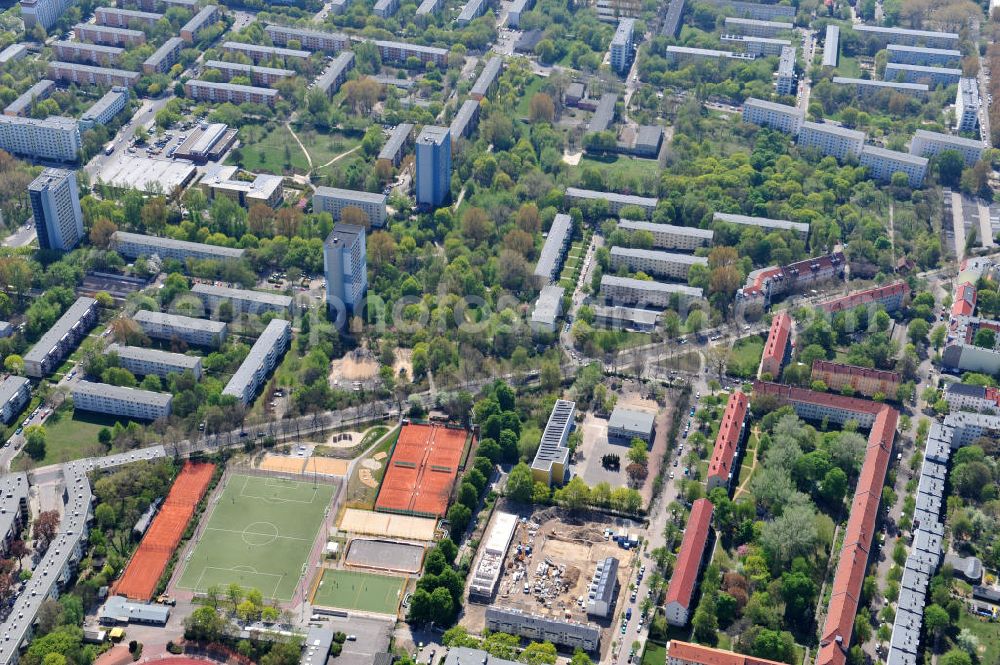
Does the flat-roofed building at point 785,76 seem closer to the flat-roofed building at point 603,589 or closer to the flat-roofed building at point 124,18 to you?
the flat-roofed building at point 124,18

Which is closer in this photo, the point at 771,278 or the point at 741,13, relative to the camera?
the point at 771,278

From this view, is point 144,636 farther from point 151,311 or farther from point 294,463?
point 151,311

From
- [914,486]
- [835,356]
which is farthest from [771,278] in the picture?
[914,486]

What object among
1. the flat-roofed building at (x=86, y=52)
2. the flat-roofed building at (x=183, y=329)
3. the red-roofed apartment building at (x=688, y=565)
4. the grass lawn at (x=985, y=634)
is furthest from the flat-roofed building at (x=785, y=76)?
the grass lawn at (x=985, y=634)

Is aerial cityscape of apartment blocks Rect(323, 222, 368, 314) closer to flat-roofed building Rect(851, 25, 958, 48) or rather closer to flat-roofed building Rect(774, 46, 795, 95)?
flat-roofed building Rect(774, 46, 795, 95)

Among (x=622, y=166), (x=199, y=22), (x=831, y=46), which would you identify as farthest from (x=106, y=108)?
(x=831, y=46)

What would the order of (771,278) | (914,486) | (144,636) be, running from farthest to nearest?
(771,278), (914,486), (144,636)
